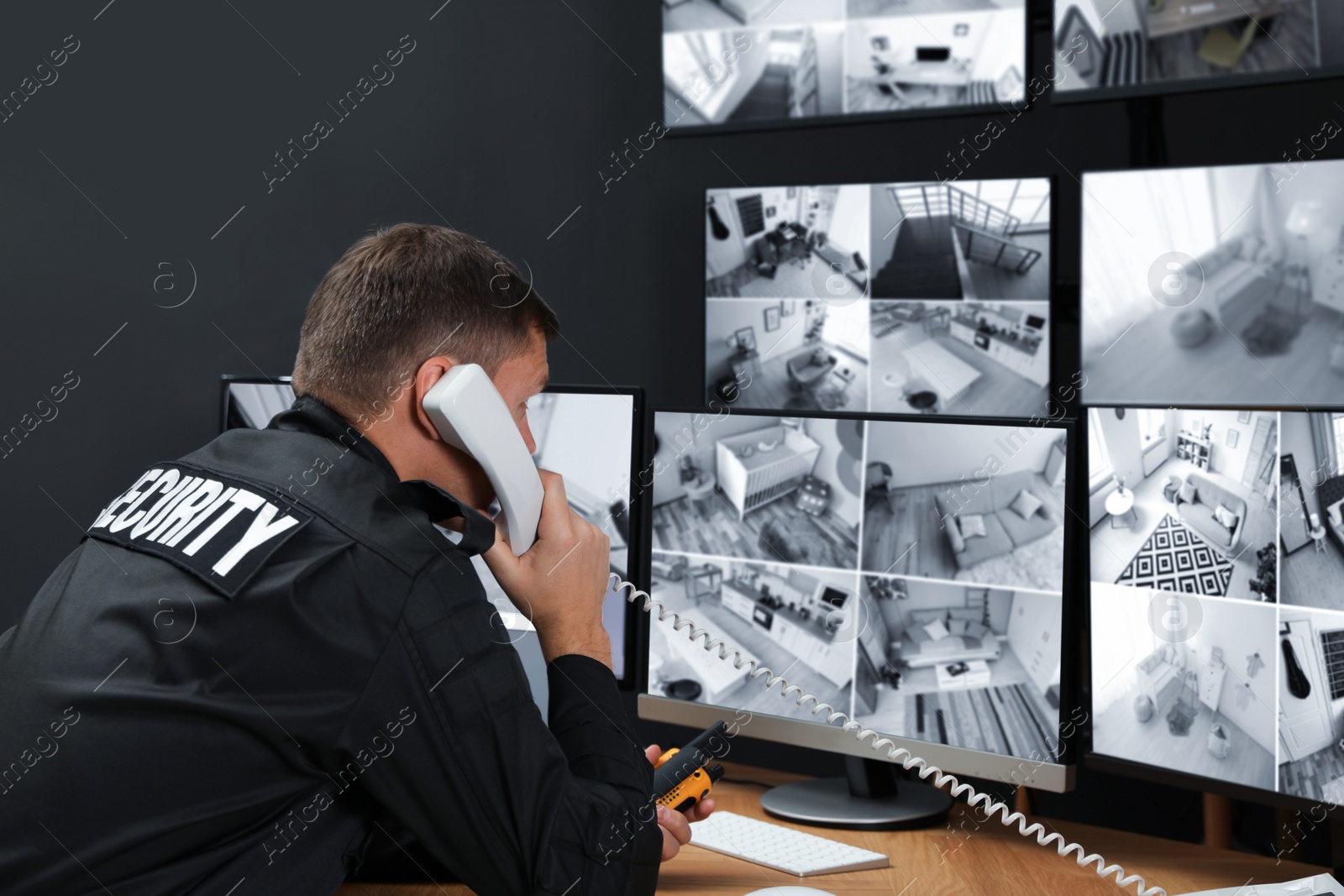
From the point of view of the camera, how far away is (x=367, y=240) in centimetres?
111

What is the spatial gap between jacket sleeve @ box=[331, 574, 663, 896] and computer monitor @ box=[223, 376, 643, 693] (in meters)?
0.54

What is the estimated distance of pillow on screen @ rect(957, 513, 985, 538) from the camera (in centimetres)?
128

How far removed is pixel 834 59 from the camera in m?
1.56

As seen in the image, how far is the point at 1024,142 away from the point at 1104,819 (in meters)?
0.93

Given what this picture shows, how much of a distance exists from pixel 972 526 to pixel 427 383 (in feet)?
2.14

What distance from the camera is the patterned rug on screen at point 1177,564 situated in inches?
44.9

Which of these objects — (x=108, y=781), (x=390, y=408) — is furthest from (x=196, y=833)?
(x=390, y=408)

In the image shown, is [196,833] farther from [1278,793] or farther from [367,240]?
[1278,793]

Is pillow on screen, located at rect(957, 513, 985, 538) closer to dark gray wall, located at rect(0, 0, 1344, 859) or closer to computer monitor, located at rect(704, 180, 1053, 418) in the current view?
computer monitor, located at rect(704, 180, 1053, 418)

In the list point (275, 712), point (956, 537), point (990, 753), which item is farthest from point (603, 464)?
point (275, 712)

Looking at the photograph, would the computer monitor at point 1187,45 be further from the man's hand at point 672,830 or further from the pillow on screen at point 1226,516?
the man's hand at point 672,830

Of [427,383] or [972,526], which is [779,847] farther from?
[427,383]

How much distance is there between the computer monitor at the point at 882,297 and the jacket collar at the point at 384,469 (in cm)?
58

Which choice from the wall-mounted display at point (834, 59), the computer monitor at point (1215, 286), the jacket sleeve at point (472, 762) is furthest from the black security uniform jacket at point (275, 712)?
the wall-mounted display at point (834, 59)
